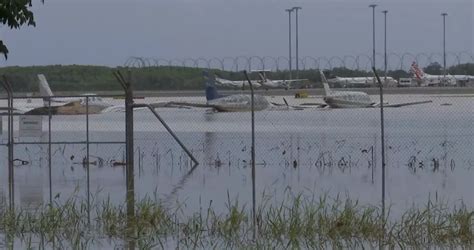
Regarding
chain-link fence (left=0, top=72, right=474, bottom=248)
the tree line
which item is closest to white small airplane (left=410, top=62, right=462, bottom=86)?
the tree line

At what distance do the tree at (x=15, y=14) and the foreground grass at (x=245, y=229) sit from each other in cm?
207

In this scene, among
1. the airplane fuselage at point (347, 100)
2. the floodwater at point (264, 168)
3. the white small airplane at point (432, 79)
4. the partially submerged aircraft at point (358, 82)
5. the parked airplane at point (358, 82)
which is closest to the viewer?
the floodwater at point (264, 168)

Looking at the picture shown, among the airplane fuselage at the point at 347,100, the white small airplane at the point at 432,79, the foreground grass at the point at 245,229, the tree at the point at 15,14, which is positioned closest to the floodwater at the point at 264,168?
the foreground grass at the point at 245,229

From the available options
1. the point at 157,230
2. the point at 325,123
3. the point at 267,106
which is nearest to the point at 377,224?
the point at 157,230

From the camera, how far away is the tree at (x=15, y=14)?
10.8 m

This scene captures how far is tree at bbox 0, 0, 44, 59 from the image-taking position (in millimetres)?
Answer: 10824

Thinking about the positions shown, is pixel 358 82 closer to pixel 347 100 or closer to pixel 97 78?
pixel 97 78

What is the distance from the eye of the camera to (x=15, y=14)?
35.9 feet

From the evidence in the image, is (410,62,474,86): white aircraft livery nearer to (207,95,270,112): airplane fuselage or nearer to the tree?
(207,95,270,112): airplane fuselage

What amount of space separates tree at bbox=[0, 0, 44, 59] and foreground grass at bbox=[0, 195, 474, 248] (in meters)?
2.07

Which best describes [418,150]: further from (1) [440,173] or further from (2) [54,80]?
(2) [54,80]

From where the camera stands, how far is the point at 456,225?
1122 cm

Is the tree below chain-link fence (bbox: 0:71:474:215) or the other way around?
the other way around

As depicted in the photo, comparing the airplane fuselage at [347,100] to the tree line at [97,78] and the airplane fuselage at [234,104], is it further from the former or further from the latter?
the tree line at [97,78]
